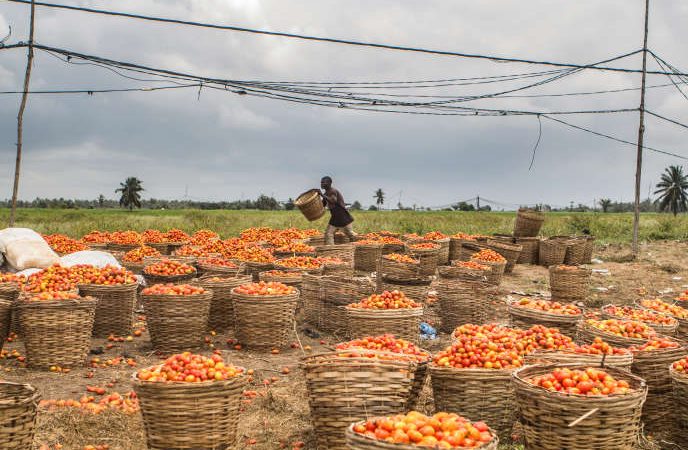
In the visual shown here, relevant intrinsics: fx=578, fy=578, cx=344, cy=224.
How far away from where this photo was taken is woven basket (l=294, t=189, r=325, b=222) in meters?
17.1

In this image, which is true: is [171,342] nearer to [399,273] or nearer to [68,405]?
[68,405]

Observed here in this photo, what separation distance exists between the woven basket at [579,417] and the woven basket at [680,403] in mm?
1284

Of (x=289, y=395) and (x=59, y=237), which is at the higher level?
(x=59, y=237)

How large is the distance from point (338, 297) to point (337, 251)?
476cm

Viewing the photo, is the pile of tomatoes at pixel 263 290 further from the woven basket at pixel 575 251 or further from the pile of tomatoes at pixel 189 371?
the woven basket at pixel 575 251

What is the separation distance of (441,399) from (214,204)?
106993 mm

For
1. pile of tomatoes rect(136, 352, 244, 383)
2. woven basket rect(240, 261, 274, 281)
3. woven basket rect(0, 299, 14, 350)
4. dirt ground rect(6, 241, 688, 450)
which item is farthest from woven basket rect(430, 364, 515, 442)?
woven basket rect(240, 261, 274, 281)

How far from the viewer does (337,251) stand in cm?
1520

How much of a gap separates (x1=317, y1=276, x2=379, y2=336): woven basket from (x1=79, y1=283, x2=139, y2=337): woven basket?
3277 mm

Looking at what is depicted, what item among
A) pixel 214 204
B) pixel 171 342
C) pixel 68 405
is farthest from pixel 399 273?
pixel 214 204

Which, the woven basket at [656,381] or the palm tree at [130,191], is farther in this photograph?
the palm tree at [130,191]

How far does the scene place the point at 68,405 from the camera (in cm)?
642

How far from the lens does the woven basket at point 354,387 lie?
5.06 m

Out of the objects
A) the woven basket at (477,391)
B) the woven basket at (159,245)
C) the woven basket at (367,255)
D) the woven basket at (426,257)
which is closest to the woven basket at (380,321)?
the woven basket at (477,391)
